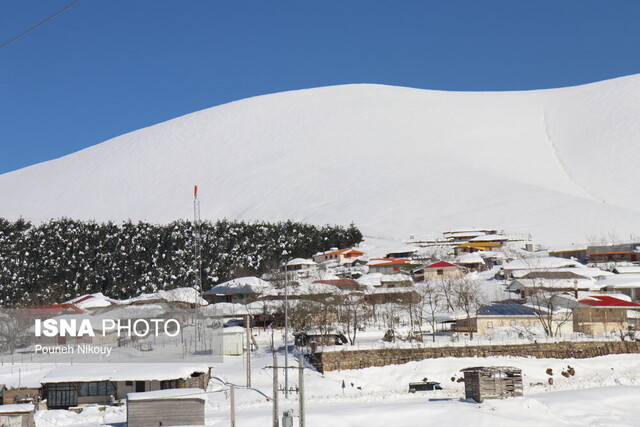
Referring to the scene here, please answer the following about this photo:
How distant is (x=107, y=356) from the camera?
131 feet

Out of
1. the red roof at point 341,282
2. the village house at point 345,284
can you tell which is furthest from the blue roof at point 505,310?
the red roof at point 341,282

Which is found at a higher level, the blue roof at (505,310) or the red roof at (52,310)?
the red roof at (52,310)

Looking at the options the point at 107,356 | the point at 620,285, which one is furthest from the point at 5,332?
the point at 620,285

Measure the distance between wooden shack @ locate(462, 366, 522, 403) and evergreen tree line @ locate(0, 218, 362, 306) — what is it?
145 ft

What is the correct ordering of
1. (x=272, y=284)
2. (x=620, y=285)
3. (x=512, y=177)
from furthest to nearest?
(x=512, y=177), (x=272, y=284), (x=620, y=285)

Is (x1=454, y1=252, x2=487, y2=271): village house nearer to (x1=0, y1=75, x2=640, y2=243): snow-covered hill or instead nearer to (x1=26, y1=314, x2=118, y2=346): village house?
(x1=0, y1=75, x2=640, y2=243): snow-covered hill

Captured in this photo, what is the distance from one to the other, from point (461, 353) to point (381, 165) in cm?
10510

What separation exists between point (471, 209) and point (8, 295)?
6100cm

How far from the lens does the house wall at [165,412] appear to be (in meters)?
27.5

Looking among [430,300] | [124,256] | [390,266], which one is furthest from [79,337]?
[390,266]

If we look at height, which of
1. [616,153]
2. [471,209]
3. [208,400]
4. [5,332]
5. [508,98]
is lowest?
[208,400]

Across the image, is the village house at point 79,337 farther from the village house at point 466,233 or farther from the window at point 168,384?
the village house at point 466,233

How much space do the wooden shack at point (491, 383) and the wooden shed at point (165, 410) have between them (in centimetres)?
961

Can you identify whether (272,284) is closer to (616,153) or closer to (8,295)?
(8,295)
